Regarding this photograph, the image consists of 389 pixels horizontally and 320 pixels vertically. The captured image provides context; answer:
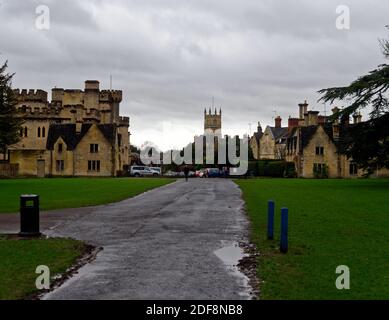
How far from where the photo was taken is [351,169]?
80.1 metres

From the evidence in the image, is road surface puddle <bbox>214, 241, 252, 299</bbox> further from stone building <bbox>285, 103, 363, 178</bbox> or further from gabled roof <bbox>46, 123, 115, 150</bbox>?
gabled roof <bbox>46, 123, 115, 150</bbox>

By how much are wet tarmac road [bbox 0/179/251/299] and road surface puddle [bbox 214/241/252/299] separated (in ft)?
0.05

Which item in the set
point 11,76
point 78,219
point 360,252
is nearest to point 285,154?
point 11,76

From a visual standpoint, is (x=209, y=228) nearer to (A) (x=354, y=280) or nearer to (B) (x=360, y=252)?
(B) (x=360, y=252)

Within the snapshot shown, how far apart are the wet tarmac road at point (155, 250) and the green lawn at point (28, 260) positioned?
1.68ft

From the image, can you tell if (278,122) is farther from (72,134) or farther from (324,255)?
(324,255)

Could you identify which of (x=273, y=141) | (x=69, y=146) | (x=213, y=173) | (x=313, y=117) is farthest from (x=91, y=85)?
(x=313, y=117)

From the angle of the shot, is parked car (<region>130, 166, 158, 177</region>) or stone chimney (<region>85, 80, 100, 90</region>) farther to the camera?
stone chimney (<region>85, 80, 100, 90</region>)

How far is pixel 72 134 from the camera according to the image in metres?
82.9

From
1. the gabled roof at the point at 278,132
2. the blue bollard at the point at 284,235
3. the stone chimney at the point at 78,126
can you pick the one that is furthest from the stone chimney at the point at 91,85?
the blue bollard at the point at 284,235

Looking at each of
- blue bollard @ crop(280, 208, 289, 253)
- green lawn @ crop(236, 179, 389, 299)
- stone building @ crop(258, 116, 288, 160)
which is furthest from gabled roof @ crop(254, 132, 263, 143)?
blue bollard @ crop(280, 208, 289, 253)

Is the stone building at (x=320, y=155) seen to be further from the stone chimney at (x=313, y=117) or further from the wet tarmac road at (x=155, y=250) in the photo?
the wet tarmac road at (x=155, y=250)

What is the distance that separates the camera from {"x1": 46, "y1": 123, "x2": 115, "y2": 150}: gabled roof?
81625 millimetres

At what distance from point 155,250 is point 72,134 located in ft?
235
